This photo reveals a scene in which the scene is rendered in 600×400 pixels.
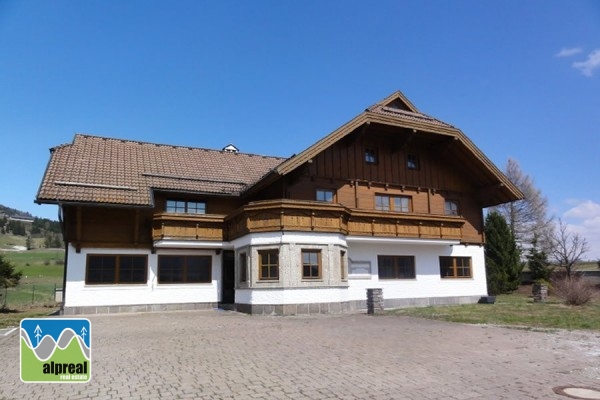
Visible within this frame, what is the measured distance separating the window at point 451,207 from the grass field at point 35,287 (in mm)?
20254

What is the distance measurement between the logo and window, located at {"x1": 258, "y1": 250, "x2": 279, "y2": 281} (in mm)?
13103

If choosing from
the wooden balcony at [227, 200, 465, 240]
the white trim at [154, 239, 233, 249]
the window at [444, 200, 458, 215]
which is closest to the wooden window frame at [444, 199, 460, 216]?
the window at [444, 200, 458, 215]

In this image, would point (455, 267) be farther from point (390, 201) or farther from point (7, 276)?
point (7, 276)

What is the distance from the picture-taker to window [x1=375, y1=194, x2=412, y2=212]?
22.6 metres

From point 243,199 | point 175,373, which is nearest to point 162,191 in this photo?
point 243,199

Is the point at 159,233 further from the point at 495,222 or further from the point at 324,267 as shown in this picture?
the point at 495,222

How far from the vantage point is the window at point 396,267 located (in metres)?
22.0

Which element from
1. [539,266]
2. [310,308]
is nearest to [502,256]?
[539,266]

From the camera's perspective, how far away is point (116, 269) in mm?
19875

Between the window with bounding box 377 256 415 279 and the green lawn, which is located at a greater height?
the window with bounding box 377 256 415 279

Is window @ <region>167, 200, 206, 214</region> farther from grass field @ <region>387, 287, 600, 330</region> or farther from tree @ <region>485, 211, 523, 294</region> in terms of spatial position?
tree @ <region>485, 211, 523, 294</region>

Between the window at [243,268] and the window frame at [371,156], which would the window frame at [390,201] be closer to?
the window frame at [371,156]

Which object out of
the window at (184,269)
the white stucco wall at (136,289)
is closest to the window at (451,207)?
the white stucco wall at (136,289)

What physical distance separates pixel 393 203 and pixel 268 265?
8.26 m
